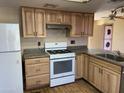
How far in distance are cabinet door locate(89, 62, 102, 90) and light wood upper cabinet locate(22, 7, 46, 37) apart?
159 centimetres

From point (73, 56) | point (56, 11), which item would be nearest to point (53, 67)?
point (73, 56)

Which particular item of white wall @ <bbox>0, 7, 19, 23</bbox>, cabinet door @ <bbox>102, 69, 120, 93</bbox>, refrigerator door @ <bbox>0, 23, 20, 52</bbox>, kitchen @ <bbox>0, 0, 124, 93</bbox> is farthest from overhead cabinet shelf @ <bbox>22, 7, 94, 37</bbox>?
cabinet door @ <bbox>102, 69, 120, 93</bbox>

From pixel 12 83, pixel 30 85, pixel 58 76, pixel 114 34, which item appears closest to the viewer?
pixel 12 83

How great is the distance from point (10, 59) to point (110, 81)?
2.16m

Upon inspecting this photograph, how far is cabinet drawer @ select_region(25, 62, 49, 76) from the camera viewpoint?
2.71 meters

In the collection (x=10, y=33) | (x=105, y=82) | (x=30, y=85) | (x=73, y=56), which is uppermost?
(x=10, y=33)

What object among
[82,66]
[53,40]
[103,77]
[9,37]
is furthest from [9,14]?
[103,77]

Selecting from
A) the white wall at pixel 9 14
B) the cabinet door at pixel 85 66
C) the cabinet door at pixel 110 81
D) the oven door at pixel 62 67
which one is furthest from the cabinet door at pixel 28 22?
the cabinet door at pixel 110 81

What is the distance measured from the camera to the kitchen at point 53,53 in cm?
230

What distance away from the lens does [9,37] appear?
88.0 inches

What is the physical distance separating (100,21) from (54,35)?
3703 millimetres

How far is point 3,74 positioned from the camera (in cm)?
230

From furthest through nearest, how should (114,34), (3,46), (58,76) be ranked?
(114,34) → (58,76) → (3,46)

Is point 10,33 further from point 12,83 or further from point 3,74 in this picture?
point 12,83
